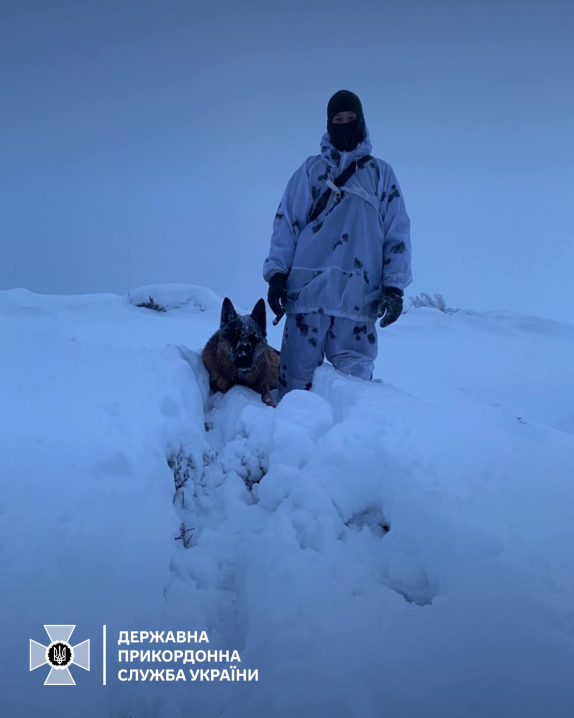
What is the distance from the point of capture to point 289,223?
3.67m

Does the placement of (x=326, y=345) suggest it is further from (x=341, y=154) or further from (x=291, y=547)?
(x=291, y=547)

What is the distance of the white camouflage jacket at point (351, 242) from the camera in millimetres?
3410

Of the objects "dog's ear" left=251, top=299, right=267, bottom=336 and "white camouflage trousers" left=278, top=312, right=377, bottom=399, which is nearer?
"white camouflage trousers" left=278, top=312, right=377, bottom=399

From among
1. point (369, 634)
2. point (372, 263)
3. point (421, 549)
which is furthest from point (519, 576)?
point (372, 263)

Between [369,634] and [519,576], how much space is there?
0.38m

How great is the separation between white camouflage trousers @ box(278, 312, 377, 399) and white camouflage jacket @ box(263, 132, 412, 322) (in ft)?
0.34

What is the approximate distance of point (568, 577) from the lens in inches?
41.3

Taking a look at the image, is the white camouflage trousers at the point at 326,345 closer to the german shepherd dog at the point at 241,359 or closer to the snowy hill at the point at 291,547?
the german shepherd dog at the point at 241,359

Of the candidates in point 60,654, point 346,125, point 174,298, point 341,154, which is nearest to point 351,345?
point 341,154

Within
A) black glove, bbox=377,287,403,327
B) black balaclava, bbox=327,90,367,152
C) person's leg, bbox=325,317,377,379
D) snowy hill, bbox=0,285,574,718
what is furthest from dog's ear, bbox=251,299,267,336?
snowy hill, bbox=0,285,574,718

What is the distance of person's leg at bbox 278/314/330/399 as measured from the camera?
357 cm

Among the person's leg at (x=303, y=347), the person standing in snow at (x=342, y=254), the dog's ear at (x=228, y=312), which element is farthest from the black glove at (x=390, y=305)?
the dog's ear at (x=228, y=312)

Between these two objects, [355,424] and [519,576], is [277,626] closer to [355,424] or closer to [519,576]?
[519,576]

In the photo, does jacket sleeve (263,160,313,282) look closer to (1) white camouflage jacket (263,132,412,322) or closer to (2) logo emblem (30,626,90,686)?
(1) white camouflage jacket (263,132,412,322)
